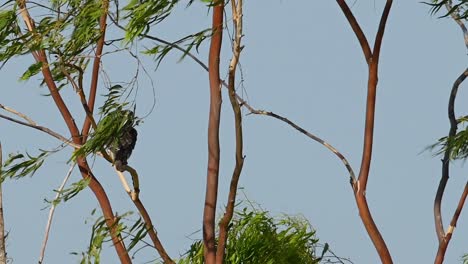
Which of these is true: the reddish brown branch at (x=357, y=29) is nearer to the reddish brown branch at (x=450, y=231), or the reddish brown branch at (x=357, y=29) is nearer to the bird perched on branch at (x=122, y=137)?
the reddish brown branch at (x=450, y=231)

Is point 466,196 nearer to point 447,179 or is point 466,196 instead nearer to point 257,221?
point 447,179

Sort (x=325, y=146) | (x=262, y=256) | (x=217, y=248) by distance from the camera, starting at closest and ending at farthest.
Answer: (x=217, y=248)
(x=325, y=146)
(x=262, y=256)

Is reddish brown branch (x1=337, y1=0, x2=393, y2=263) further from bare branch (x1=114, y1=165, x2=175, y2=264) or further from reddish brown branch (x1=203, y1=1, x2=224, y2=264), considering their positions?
bare branch (x1=114, y1=165, x2=175, y2=264)

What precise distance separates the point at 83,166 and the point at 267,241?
0.87 m

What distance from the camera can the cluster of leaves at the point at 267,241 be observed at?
16.1 feet

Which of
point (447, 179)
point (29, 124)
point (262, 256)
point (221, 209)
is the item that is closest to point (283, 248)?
point (262, 256)

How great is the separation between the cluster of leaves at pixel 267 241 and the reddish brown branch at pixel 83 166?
1.80 ft

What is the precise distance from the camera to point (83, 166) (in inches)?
180

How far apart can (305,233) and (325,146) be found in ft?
1.96

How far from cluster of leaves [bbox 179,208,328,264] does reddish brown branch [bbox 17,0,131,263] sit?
0.55 metres

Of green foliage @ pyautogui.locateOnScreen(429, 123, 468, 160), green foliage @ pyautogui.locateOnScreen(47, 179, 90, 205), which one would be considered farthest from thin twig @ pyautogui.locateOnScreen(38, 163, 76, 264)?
green foliage @ pyautogui.locateOnScreen(429, 123, 468, 160)

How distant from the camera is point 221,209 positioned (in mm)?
4691

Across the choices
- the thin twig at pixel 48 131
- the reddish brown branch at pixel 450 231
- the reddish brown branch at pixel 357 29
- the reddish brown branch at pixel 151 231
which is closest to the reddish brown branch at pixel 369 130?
the reddish brown branch at pixel 357 29

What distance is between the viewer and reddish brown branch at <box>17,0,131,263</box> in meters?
4.49
